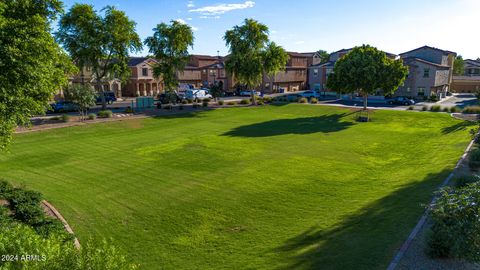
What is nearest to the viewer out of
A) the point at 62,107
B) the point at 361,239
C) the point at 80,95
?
the point at 361,239

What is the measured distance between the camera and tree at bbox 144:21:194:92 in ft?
181

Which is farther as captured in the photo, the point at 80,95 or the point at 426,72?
the point at 426,72

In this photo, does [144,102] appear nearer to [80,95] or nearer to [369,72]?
[80,95]

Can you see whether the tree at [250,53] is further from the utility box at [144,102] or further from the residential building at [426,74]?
the residential building at [426,74]

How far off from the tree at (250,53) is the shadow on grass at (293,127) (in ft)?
51.1

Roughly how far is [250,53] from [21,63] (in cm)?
4997

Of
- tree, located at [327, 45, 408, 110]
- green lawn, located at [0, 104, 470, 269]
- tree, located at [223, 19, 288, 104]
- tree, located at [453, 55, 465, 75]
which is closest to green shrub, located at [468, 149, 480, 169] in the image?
green lawn, located at [0, 104, 470, 269]

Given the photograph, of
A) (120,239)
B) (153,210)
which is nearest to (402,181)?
(153,210)

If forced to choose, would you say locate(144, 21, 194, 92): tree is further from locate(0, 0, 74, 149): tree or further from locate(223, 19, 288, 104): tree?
locate(0, 0, 74, 149): tree

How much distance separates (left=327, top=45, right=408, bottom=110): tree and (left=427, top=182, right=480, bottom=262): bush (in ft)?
127

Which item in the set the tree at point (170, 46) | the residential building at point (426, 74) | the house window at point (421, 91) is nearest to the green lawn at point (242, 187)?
the tree at point (170, 46)

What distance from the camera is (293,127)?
41.4 m

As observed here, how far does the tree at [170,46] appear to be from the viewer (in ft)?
181

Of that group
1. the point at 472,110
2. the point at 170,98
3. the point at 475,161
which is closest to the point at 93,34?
the point at 170,98
